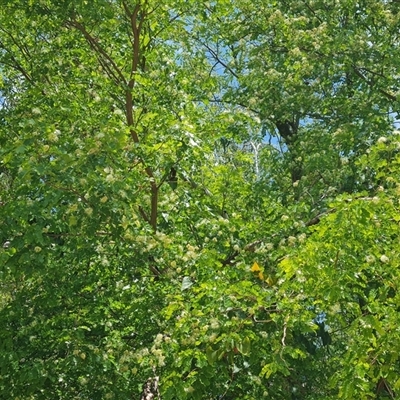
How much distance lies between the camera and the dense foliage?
3.47m

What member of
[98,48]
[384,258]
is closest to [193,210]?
[98,48]

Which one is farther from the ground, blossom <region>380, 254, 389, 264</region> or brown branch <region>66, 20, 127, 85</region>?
brown branch <region>66, 20, 127, 85</region>

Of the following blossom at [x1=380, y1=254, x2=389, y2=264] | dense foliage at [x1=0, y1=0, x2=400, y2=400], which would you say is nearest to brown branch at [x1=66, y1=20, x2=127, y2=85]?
dense foliage at [x1=0, y1=0, x2=400, y2=400]

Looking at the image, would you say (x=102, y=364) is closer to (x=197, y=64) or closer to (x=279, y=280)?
(x=279, y=280)

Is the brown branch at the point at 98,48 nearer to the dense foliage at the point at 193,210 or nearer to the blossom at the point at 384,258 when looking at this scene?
Result: the dense foliage at the point at 193,210

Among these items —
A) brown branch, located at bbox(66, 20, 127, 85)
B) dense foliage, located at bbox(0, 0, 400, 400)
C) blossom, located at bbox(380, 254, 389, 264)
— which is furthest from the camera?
brown branch, located at bbox(66, 20, 127, 85)

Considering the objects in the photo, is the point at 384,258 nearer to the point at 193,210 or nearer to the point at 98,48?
the point at 193,210

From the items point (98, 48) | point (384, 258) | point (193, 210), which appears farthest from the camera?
point (98, 48)

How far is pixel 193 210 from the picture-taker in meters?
4.73

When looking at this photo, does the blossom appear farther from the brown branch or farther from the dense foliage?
the brown branch

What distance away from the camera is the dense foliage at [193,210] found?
3.47m

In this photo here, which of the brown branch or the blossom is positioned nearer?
the blossom

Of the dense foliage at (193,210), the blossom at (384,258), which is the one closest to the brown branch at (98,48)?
the dense foliage at (193,210)

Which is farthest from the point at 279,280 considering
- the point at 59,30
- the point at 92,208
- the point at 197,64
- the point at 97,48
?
the point at 197,64
